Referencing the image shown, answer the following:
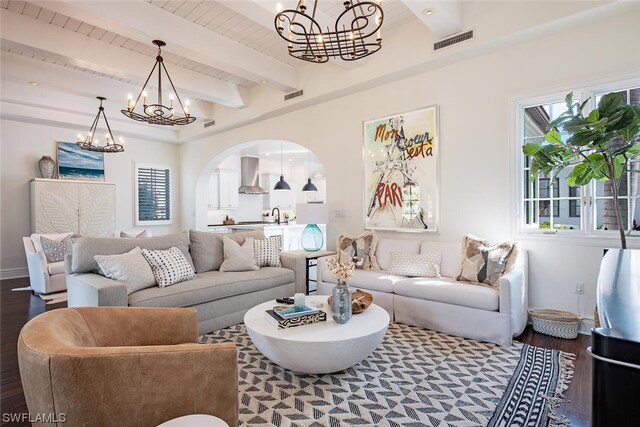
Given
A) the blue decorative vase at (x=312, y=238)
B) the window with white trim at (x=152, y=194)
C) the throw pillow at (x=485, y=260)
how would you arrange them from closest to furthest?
the throw pillow at (x=485, y=260) → the blue decorative vase at (x=312, y=238) → the window with white trim at (x=152, y=194)

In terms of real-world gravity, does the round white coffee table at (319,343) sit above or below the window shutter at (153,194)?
below

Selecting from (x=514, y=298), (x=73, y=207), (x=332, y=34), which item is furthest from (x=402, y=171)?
(x=73, y=207)

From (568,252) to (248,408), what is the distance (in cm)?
328

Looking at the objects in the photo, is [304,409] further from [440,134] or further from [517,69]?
[517,69]

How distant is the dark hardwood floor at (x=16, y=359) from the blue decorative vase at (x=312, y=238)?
2865 millimetres

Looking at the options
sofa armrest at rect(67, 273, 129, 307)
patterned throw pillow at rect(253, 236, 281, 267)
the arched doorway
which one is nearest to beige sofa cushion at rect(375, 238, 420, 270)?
patterned throw pillow at rect(253, 236, 281, 267)

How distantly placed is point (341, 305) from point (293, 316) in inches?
14.6

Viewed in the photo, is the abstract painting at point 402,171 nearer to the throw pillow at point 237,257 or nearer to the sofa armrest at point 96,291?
the throw pillow at point 237,257

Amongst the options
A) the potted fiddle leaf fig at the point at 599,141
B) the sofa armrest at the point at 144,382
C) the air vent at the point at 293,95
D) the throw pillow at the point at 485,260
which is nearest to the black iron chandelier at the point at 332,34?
the potted fiddle leaf fig at the point at 599,141

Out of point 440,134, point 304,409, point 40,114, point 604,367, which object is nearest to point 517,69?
point 440,134

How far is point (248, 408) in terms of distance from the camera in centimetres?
210

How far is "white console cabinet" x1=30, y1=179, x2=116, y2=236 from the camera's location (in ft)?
20.3

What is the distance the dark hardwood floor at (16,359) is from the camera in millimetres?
2090

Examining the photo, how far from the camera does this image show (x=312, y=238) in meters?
5.16
